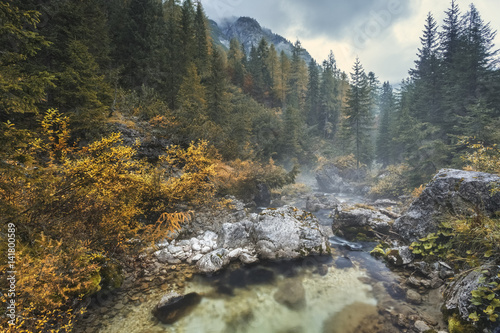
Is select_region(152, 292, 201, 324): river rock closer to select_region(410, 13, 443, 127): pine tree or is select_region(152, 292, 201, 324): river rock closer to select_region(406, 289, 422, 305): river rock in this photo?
select_region(406, 289, 422, 305): river rock

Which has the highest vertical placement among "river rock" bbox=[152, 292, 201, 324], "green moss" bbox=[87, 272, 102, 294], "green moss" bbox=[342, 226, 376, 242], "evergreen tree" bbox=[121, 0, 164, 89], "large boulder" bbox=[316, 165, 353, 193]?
"evergreen tree" bbox=[121, 0, 164, 89]

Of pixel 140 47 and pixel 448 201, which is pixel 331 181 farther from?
pixel 140 47

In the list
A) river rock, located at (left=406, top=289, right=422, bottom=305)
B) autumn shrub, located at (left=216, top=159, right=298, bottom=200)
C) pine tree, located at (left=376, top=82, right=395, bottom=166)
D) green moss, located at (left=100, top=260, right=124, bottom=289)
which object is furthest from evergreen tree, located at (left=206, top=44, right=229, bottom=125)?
pine tree, located at (left=376, top=82, right=395, bottom=166)

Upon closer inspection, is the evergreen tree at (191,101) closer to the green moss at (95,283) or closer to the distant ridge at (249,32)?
the green moss at (95,283)

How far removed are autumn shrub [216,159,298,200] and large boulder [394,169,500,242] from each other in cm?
1030

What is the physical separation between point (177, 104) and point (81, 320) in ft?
54.7

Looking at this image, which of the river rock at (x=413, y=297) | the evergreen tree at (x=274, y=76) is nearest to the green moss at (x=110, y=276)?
the river rock at (x=413, y=297)

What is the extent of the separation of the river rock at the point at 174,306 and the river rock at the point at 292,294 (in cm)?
298

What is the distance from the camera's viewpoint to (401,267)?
8.56m

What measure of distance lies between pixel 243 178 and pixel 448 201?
1180 centimetres

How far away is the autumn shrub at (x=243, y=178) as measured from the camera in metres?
14.8

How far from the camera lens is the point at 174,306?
6.47m

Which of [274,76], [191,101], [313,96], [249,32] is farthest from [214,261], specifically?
[249,32]

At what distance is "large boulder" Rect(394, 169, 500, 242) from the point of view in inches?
292
